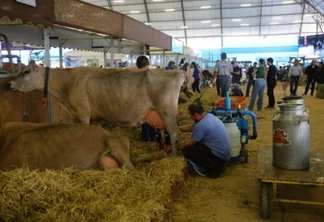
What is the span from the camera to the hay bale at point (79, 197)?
2600 mm

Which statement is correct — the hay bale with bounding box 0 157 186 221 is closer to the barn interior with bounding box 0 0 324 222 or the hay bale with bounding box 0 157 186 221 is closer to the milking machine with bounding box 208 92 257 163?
the barn interior with bounding box 0 0 324 222

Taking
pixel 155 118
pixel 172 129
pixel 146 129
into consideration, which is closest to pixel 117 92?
pixel 155 118

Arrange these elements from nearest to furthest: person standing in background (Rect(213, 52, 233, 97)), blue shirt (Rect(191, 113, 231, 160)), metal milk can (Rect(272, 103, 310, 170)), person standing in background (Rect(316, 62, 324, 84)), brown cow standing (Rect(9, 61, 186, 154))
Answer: metal milk can (Rect(272, 103, 310, 170)) < blue shirt (Rect(191, 113, 231, 160)) < brown cow standing (Rect(9, 61, 186, 154)) < person standing in background (Rect(213, 52, 233, 97)) < person standing in background (Rect(316, 62, 324, 84))

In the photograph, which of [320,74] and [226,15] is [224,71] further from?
[226,15]

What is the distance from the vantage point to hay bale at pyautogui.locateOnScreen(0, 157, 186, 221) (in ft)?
8.53

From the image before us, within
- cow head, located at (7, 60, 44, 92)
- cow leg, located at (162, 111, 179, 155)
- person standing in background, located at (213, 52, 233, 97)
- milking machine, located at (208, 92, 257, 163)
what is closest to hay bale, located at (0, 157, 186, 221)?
cow leg, located at (162, 111, 179, 155)

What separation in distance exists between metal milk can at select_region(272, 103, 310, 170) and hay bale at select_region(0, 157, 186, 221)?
125 centimetres

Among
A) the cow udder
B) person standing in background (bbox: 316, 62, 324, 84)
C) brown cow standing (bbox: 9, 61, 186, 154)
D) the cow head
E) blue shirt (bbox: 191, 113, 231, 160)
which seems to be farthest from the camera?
person standing in background (bbox: 316, 62, 324, 84)

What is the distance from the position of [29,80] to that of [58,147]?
2.04 m

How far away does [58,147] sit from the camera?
11.4ft

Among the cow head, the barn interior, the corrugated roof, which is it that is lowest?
the barn interior

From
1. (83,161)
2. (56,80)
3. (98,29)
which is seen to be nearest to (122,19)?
(98,29)

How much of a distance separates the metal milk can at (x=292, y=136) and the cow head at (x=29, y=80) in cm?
348

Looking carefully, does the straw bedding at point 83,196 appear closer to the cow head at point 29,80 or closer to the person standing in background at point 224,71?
the cow head at point 29,80
